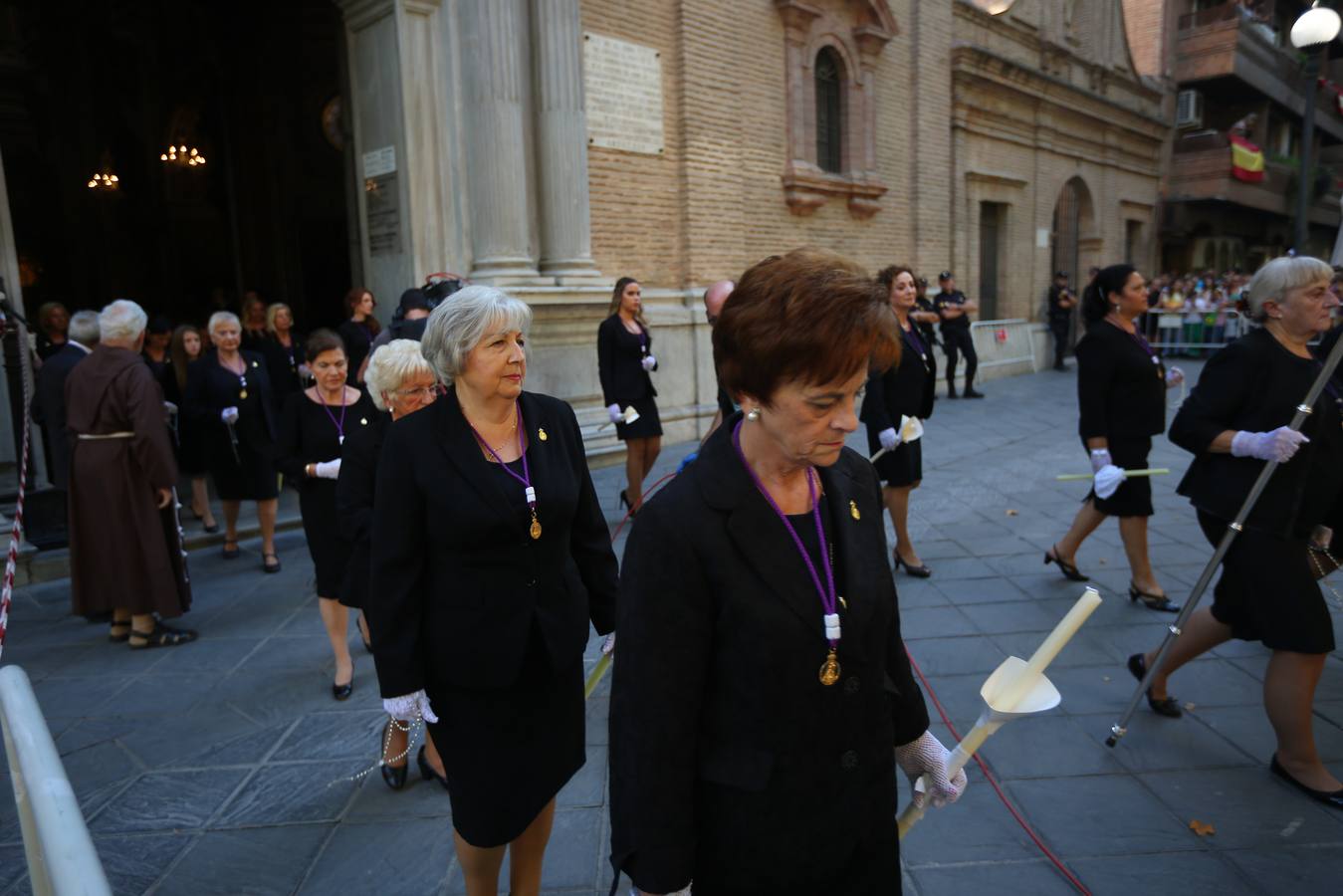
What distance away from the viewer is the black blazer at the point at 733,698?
1522 mm

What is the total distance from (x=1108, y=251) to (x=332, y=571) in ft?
71.9

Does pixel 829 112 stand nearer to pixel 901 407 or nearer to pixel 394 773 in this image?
pixel 901 407

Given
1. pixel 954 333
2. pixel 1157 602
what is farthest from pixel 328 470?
pixel 954 333

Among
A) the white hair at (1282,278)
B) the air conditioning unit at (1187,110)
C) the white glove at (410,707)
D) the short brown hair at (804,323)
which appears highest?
the air conditioning unit at (1187,110)

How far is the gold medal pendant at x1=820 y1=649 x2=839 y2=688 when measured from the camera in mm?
1563

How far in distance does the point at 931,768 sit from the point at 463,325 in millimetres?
1657

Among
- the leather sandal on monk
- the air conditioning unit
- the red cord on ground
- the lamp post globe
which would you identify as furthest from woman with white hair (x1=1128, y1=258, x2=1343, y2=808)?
the air conditioning unit

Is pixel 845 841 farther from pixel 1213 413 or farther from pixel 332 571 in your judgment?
pixel 332 571

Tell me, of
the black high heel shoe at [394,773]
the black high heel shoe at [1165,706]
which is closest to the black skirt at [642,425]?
the black high heel shoe at [394,773]

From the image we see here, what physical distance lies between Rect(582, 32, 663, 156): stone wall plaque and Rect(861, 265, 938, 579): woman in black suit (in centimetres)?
541

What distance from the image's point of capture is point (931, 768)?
6.15ft

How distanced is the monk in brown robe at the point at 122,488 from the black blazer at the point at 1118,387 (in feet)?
17.5

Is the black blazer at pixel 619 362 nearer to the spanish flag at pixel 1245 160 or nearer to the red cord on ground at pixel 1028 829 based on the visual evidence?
the red cord on ground at pixel 1028 829

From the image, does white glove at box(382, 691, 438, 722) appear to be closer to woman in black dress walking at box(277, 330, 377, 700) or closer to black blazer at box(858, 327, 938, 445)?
woman in black dress walking at box(277, 330, 377, 700)
